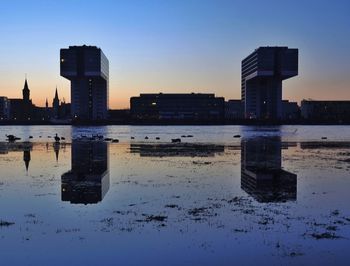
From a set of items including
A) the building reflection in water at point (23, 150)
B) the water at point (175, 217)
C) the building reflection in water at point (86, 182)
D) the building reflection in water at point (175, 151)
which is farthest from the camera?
the building reflection in water at point (175, 151)

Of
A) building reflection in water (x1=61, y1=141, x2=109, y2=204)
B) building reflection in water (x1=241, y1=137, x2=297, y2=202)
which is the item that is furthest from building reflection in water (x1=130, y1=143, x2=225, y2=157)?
building reflection in water (x1=241, y1=137, x2=297, y2=202)

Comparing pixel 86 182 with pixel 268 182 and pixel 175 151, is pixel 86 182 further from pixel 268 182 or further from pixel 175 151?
pixel 175 151

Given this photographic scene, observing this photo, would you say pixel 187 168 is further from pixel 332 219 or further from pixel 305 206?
pixel 332 219

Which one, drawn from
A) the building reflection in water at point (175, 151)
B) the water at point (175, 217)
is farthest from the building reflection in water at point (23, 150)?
the building reflection in water at point (175, 151)

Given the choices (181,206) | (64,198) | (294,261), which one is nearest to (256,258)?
(294,261)

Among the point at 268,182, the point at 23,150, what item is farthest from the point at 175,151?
the point at 268,182

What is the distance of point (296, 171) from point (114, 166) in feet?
50.0

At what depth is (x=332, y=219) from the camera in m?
19.6

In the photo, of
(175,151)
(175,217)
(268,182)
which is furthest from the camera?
(175,151)

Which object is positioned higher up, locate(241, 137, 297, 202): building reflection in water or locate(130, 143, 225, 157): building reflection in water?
locate(130, 143, 225, 157): building reflection in water

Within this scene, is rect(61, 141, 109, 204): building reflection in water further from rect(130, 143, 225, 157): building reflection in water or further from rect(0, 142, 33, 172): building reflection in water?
rect(130, 143, 225, 157): building reflection in water

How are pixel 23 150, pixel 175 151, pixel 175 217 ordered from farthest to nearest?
1. pixel 23 150
2. pixel 175 151
3. pixel 175 217

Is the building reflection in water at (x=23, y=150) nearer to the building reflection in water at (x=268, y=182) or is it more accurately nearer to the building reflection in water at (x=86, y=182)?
the building reflection in water at (x=86, y=182)

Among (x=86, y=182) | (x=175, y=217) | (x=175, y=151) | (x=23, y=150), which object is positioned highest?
(x=175, y=151)
